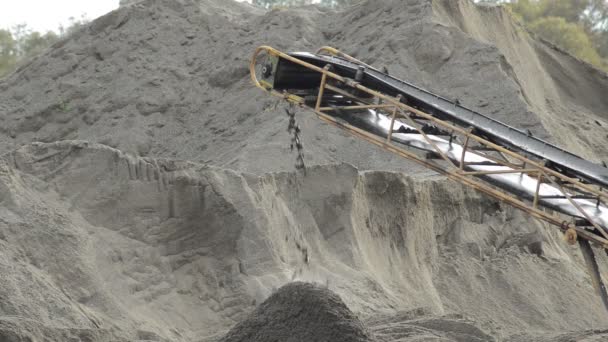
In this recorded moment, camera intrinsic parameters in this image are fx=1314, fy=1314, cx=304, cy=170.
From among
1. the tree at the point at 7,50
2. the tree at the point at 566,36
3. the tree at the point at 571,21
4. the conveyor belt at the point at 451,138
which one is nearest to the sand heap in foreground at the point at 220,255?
the conveyor belt at the point at 451,138

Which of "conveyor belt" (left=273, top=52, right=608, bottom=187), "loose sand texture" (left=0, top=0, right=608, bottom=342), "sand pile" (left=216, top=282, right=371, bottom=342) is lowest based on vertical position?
"loose sand texture" (left=0, top=0, right=608, bottom=342)

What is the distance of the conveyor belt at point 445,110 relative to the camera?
10.8 meters

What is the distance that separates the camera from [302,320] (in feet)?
26.5

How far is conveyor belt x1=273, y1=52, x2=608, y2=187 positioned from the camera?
1077 cm

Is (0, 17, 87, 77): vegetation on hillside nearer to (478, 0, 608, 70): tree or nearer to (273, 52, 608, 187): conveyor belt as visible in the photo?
(478, 0, 608, 70): tree

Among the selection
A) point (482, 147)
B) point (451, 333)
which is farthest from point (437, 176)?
point (451, 333)

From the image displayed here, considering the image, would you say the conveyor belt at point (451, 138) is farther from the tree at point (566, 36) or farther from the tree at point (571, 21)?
the tree at point (571, 21)

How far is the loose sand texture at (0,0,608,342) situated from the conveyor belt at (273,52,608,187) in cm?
115

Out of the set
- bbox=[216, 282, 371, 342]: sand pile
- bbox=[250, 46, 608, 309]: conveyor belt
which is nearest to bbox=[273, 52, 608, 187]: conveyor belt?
bbox=[250, 46, 608, 309]: conveyor belt

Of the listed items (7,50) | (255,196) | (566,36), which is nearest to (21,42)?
(7,50)

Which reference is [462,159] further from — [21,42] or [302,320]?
[21,42]

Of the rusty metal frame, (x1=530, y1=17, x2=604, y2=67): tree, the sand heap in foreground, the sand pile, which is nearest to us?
the sand pile

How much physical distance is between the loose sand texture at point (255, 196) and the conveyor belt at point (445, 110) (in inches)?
45.4

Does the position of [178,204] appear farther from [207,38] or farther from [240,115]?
[207,38]
